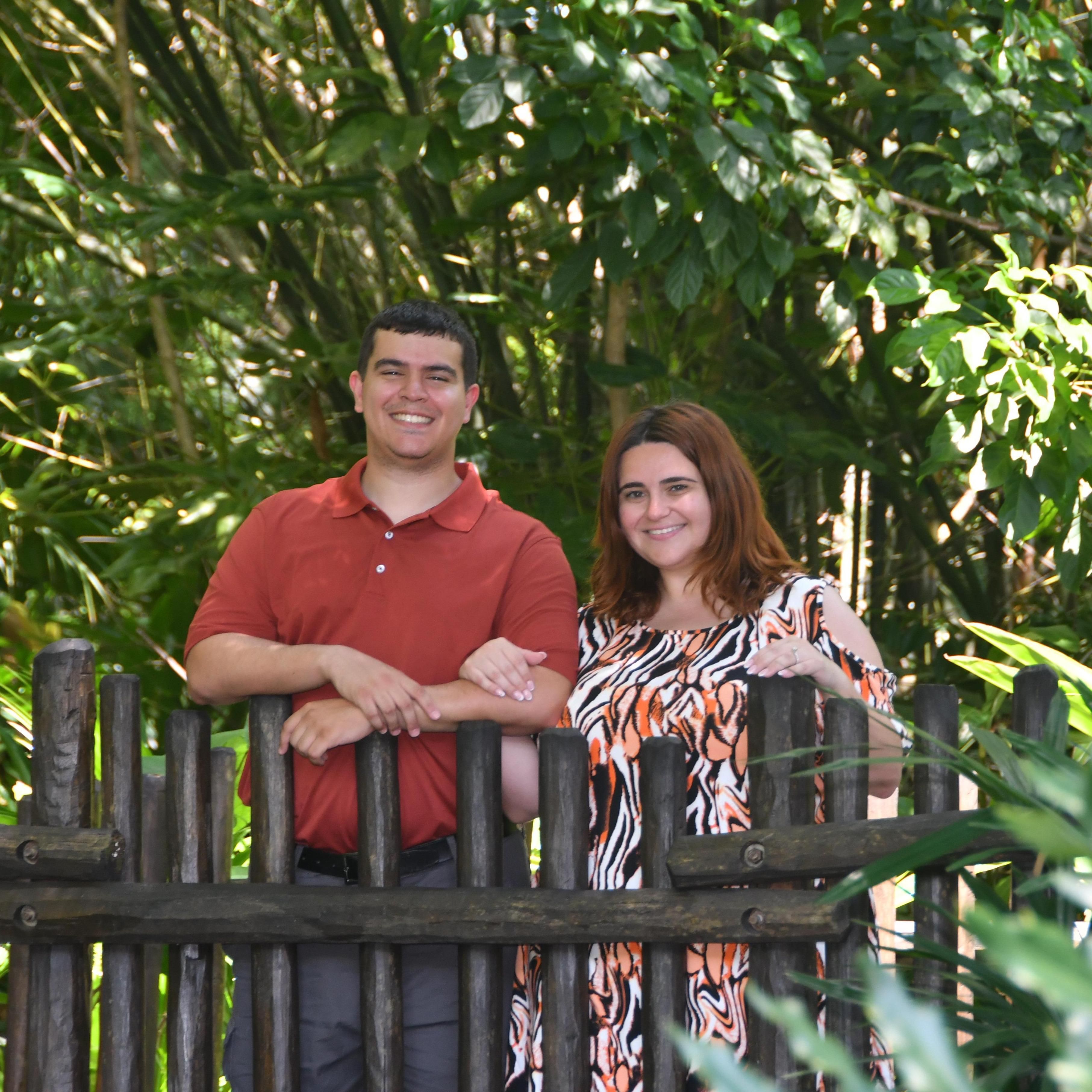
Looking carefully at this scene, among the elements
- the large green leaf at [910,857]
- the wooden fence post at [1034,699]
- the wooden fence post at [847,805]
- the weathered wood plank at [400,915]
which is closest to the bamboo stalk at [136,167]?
the weathered wood plank at [400,915]

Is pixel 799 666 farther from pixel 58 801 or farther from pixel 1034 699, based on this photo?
pixel 58 801

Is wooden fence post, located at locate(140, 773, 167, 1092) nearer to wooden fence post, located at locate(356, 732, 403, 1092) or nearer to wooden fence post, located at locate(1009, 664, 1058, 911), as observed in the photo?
wooden fence post, located at locate(356, 732, 403, 1092)

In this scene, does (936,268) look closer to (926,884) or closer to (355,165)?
(355,165)

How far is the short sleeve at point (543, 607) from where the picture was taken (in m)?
1.73

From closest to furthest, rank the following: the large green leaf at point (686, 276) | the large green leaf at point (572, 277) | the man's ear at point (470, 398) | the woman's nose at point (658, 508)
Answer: the woman's nose at point (658, 508) → the man's ear at point (470, 398) → the large green leaf at point (686, 276) → the large green leaf at point (572, 277)

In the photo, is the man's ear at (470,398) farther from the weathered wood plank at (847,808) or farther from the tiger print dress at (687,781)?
the weathered wood plank at (847,808)

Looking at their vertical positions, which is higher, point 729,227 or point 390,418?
point 729,227

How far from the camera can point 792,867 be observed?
1.50 m

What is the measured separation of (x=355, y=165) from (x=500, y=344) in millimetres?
684

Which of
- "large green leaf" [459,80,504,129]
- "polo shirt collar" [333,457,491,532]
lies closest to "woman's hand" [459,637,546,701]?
"polo shirt collar" [333,457,491,532]

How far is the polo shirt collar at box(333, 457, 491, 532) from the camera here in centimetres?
182

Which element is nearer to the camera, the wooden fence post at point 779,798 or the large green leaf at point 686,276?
the wooden fence post at point 779,798

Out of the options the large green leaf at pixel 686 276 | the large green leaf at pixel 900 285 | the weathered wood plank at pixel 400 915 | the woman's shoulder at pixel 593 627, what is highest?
the large green leaf at pixel 686 276

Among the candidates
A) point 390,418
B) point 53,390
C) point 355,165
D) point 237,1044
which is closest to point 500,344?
point 355,165
